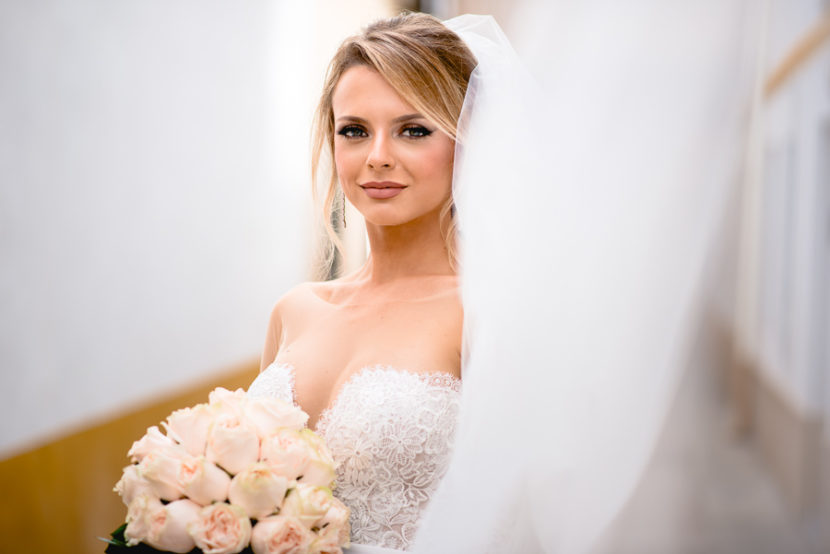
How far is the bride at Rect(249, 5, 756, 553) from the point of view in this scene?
2.70ft

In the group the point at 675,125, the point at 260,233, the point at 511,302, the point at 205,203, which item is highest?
the point at 675,125

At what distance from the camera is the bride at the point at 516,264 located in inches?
32.4

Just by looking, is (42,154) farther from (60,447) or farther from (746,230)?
(746,230)

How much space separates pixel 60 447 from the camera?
239 cm

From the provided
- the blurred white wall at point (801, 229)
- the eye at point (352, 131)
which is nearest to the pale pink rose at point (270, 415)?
the eye at point (352, 131)

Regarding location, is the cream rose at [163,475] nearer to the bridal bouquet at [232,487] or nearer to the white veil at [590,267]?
the bridal bouquet at [232,487]

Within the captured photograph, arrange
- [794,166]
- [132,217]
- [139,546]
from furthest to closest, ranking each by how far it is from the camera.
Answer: [794,166] → [132,217] → [139,546]

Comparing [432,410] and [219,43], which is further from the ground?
[219,43]

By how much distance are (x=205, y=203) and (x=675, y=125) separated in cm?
283

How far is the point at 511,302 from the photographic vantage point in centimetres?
100

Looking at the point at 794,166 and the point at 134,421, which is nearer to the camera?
the point at 134,421

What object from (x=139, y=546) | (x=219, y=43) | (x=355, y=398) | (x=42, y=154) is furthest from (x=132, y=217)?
(x=139, y=546)

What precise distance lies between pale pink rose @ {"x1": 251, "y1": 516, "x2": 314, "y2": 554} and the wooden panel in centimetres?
167

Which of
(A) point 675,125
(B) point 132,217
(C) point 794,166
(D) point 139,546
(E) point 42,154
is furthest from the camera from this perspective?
(C) point 794,166
